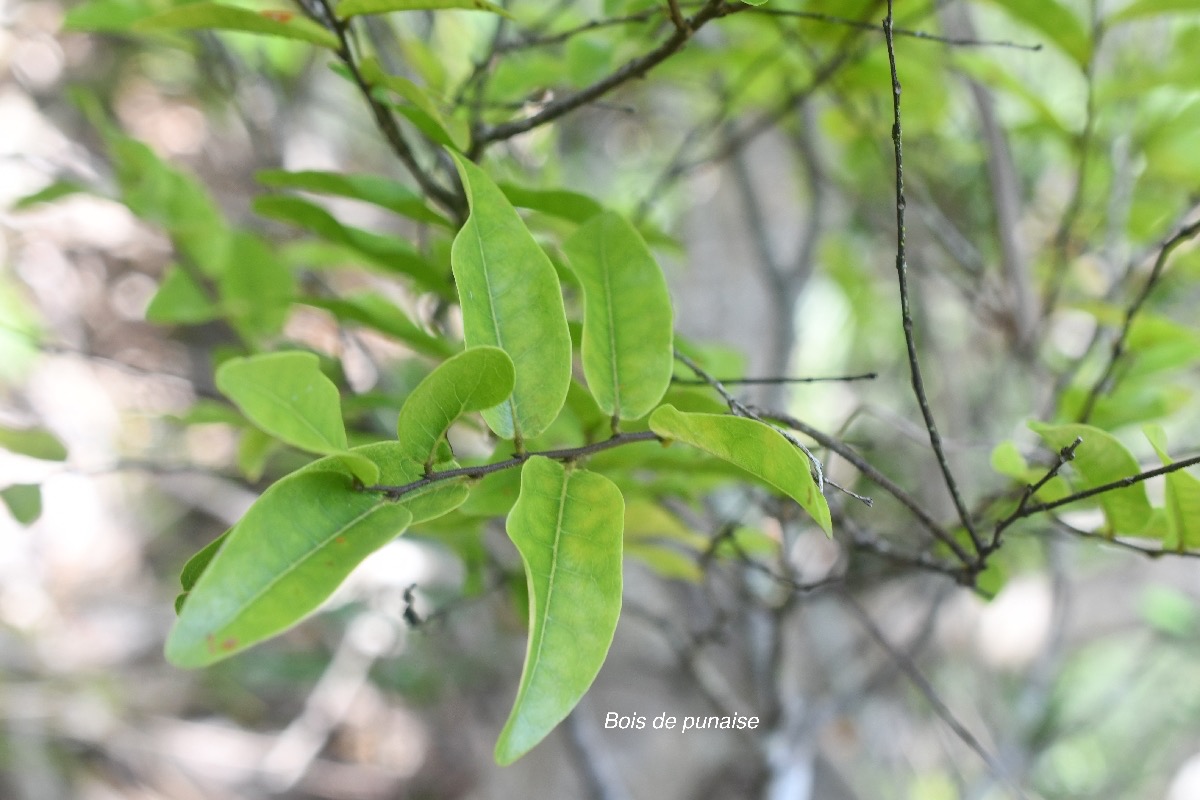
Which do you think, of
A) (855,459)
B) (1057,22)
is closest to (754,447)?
(855,459)

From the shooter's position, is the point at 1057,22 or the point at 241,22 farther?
the point at 1057,22

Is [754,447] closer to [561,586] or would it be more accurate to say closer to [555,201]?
[561,586]

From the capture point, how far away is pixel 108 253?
204 cm

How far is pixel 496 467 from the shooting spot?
327 millimetres

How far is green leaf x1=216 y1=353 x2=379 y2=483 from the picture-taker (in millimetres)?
267

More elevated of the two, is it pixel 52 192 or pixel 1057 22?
pixel 1057 22

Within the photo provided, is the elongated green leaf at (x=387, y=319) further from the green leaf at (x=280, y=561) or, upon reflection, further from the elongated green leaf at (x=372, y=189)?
the green leaf at (x=280, y=561)

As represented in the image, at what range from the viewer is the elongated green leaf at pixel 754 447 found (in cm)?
29

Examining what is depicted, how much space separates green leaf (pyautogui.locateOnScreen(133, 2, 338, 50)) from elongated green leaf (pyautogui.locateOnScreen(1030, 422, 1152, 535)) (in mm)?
379

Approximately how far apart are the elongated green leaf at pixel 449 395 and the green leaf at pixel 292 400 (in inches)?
1.0

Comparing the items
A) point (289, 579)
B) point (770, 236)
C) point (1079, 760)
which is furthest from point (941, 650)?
point (289, 579)

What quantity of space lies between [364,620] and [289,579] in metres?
1.30

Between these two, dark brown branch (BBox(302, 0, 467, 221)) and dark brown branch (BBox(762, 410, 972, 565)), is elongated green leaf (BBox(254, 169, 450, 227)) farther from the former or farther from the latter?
dark brown branch (BBox(762, 410, 972, 565))

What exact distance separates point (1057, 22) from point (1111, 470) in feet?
1.18
